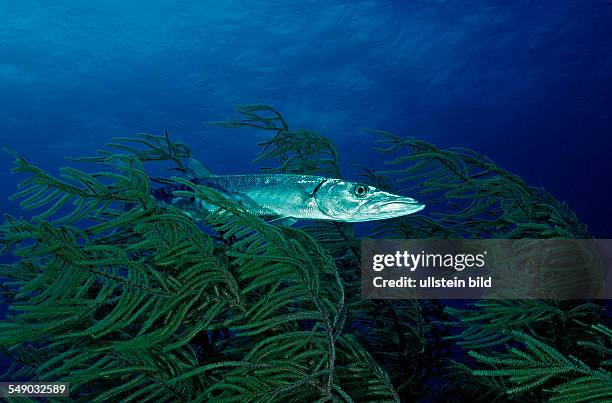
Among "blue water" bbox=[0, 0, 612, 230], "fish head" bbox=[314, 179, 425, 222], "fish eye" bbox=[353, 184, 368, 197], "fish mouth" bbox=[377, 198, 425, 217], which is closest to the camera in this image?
"fish mouth" bbox=[377, 198, 425, 217]

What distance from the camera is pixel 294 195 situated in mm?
3451

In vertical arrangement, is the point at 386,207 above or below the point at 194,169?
below

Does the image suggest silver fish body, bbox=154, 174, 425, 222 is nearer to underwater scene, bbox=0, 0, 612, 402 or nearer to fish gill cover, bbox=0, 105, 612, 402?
underwater scene, bbox=0, 0, 612, 402

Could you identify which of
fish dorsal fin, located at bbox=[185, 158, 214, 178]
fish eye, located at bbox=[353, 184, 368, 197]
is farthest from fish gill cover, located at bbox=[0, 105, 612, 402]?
fish eye, located at bbox=[353, 184, 368, 197]

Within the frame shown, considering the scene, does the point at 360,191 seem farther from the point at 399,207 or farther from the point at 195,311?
the point at 195,311

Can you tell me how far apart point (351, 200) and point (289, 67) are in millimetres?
34084

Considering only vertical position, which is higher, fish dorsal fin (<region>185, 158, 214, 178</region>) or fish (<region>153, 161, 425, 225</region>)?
fish dorsal fin (<region>185, 158, 214, 178</region>)

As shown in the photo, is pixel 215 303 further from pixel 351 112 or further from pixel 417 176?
pixel 351 112

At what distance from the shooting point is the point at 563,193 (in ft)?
225

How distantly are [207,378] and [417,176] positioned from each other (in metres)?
2.64

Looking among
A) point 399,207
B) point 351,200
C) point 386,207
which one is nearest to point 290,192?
point 351,200

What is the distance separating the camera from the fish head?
131 inches

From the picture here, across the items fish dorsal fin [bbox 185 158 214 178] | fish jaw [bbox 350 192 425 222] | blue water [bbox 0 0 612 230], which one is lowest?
fish jaw [bbox 350 192 425 222]

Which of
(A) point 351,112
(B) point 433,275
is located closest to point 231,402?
(B) point 433,275
